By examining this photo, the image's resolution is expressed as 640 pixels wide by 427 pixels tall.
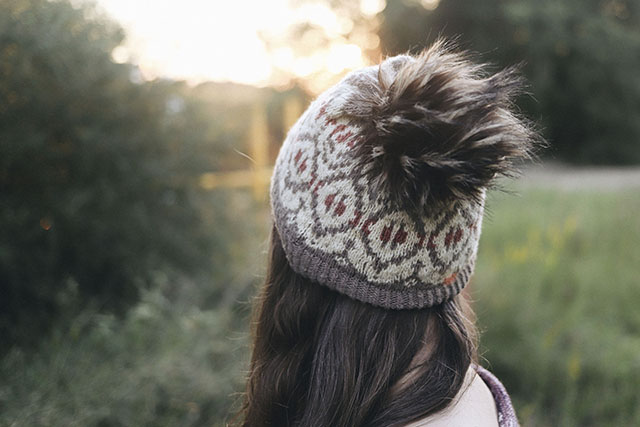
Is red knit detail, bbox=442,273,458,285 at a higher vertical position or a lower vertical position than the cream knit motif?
lower

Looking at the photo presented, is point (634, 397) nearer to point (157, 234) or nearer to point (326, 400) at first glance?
point (326, 400)

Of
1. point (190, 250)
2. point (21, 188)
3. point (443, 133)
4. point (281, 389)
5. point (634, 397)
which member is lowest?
point (634, 397)

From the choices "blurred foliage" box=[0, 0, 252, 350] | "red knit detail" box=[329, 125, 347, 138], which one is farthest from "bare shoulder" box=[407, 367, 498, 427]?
"blurred foliage" box=[0, 0, 252, 350]

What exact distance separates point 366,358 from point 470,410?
280 mm

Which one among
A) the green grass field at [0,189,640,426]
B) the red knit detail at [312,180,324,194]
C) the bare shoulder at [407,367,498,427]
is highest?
the red knit detail at [312,180,324,194]

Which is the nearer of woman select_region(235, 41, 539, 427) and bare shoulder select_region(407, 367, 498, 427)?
woman select_region(235, 41, 539, 427)

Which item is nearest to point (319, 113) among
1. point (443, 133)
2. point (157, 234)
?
point (443, 133)

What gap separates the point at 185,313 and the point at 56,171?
1072 millimetres

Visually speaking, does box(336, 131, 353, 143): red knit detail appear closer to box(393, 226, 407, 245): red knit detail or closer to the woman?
the woman

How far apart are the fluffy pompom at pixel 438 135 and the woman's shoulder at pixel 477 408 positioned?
1.56ft

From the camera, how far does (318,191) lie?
1169 mm

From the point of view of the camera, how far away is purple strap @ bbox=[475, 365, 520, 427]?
Result: 1326 mm

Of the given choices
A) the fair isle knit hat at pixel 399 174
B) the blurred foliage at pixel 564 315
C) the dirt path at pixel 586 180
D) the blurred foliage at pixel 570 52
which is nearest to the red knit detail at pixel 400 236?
the fair isle knit hat at pixel 399 174

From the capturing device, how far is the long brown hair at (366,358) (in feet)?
3.98
